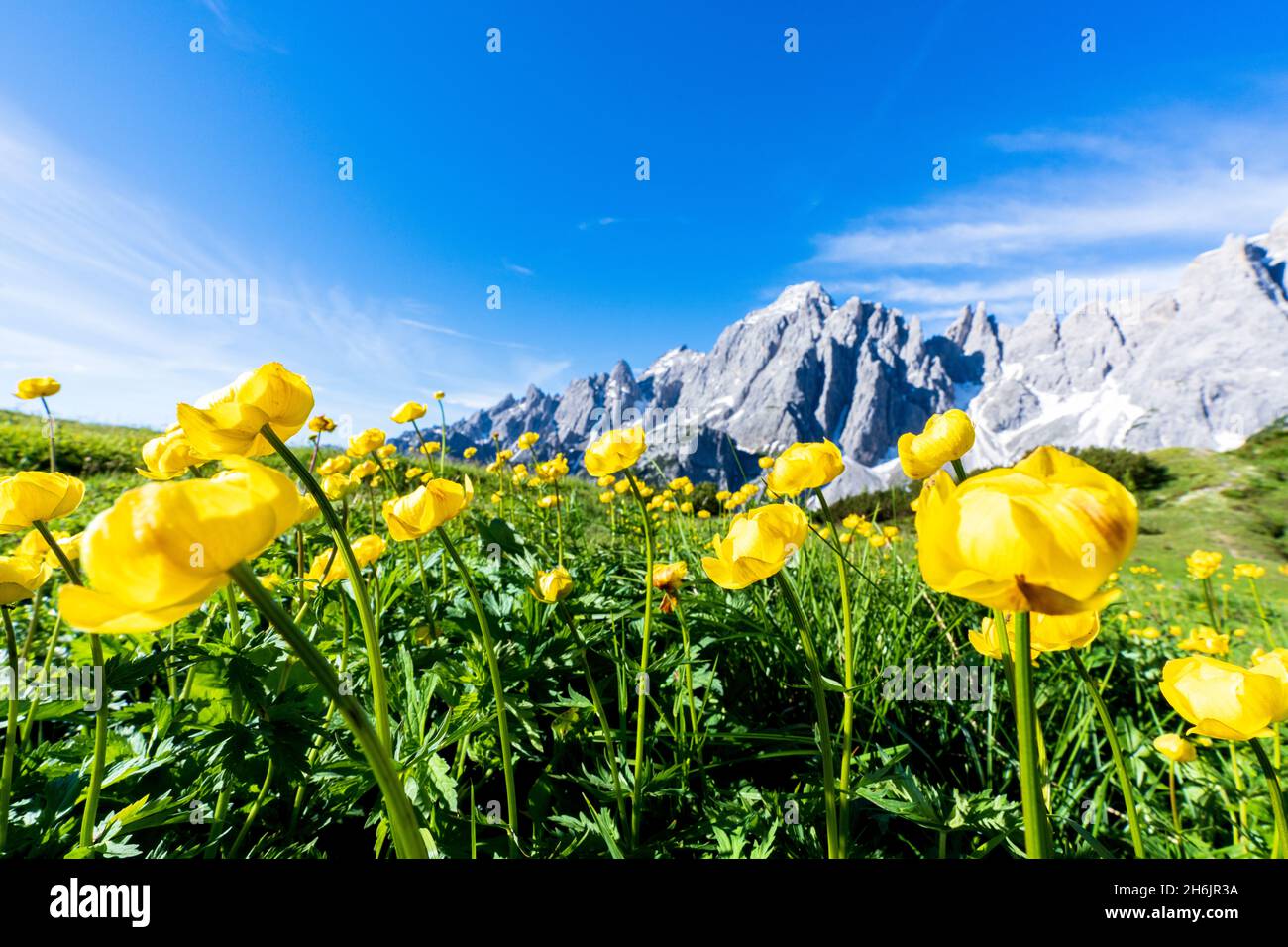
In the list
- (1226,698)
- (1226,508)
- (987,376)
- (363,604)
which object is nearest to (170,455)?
(363,604)

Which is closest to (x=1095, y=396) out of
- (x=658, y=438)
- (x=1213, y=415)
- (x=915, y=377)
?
(x=1213, y=415)

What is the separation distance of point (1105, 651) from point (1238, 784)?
811mm

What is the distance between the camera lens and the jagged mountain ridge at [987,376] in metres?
69.2

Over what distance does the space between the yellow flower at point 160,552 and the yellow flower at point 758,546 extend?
59cm

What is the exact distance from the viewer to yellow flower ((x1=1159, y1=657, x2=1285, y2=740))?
0.65 metres

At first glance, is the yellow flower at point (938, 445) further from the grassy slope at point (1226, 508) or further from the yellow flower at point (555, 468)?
the grassy slope at point (1226, 508)

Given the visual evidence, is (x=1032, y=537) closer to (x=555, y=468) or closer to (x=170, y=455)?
(x=170, y=455)

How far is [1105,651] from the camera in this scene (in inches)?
80.8

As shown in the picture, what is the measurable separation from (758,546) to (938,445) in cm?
33

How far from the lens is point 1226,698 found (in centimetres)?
66

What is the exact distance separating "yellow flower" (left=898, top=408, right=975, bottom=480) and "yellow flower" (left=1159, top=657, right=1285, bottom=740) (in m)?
0.36

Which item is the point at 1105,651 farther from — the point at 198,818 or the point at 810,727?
the point at 198,818

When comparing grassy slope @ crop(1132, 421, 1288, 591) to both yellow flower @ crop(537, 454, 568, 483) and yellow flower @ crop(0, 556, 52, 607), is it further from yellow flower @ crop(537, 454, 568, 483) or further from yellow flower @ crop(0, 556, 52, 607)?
yellow flower @ crop(0, 556, 52, 607)

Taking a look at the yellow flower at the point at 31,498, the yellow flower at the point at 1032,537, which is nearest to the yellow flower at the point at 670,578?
the yellow flower at the point at 1032,537
